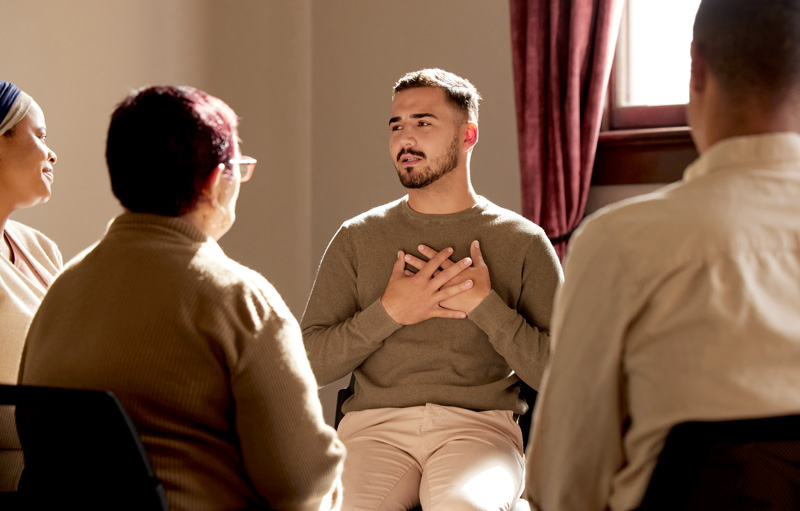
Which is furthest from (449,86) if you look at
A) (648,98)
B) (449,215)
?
(648,98)

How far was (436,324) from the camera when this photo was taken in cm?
204

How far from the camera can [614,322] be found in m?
0.99

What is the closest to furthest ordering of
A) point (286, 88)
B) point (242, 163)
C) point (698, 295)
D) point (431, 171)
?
point (698, 295) < point (242, 163) < point (431, 171) < point (286, 88)

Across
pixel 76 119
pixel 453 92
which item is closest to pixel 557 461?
pixel 453 92

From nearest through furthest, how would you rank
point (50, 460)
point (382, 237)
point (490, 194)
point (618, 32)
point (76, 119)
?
point (50, 460) < point (382, 237) < point (76, 119) < point (618, 32) < point (490, 194)

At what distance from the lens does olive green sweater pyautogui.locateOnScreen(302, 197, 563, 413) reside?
198 cm

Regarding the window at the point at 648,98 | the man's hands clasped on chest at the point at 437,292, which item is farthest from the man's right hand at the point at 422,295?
the window at the point at 648,98

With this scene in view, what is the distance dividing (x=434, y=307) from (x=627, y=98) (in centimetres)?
146

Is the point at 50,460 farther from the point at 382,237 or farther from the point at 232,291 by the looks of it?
the point at 382,237

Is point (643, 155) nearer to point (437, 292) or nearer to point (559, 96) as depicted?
point (559, 96)

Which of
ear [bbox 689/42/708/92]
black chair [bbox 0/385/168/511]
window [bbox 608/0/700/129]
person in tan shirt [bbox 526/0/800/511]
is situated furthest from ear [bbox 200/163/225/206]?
window [bbox 608/0/700/129]

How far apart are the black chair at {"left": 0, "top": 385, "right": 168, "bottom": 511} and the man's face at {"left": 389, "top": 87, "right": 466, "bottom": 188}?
1.26 metres

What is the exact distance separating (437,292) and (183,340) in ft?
3.17

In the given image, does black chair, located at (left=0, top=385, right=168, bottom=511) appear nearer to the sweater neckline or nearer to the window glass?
the sweater neckline
